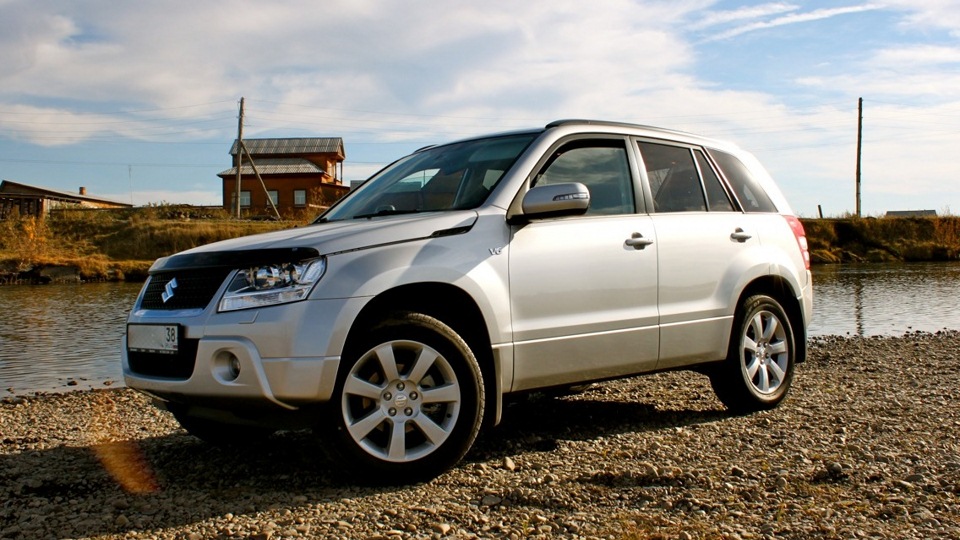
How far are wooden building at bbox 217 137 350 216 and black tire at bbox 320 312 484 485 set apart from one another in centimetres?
5995

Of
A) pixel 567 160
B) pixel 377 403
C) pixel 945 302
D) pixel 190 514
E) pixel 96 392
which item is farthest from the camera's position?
pixel 945 302

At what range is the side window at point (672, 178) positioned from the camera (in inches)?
221

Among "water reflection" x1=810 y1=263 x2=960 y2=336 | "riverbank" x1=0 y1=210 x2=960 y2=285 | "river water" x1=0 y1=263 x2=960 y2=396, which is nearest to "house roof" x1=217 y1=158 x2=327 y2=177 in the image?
"riverbank" x1=0 y1=210 x2=960 y2=285

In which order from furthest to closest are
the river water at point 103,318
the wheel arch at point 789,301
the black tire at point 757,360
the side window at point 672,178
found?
the river water at point 103,318 < the wheel arch at point 789,301 < the black tire at point 757,360 < the side window at point 672,178

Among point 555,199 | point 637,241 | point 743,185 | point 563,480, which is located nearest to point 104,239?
point 743,185

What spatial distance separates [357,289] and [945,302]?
20.0 m

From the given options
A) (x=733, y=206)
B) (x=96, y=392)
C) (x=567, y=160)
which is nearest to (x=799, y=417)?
(x=733, y=206)

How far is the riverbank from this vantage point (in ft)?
133

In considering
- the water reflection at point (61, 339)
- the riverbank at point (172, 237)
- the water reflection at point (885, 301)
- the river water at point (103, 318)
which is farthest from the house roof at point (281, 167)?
the water reflection at point (885, 301)

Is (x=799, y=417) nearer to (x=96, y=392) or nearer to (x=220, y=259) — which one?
(x=220, y=259)

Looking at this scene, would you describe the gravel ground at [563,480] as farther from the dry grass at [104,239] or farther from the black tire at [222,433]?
the dry grass at [104,239]

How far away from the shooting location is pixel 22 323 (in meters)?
18.7

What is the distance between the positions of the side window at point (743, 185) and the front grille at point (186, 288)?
376 centimetres

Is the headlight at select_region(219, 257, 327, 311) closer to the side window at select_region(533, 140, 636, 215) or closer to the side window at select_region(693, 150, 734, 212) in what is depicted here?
the side window at select_region(533, 140, 636, 215)
